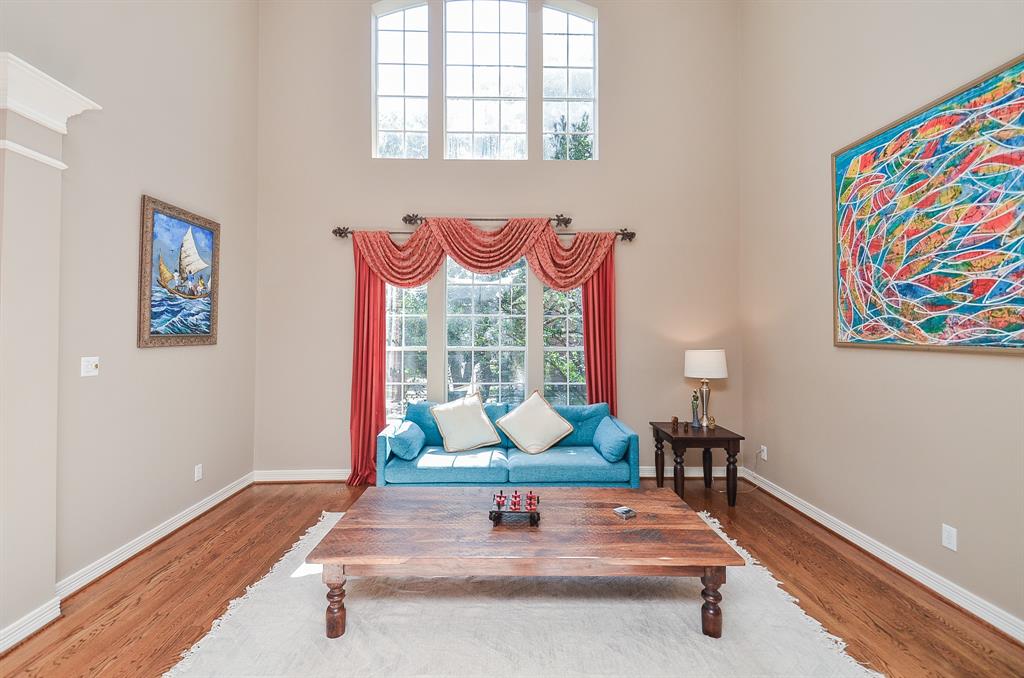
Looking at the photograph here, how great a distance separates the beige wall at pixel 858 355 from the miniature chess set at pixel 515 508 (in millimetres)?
2137

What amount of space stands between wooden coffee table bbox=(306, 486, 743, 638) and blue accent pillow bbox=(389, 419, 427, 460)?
899 mm

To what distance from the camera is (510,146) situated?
15.2 feet

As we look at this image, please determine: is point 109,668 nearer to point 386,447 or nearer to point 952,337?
point 386,447

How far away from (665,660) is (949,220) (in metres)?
2.57

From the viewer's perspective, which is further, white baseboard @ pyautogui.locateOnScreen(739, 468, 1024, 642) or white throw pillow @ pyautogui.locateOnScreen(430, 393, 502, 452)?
white throw pillow @ pyautogui.locateOnScreen(430, 393, 502, 452)

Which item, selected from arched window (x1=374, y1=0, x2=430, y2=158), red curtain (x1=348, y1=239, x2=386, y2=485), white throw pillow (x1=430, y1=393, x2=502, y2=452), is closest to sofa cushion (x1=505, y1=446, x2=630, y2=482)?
white throw pillow (x1=430, y1=393, x2=502, y2=452)

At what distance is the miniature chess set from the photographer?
2.44 m

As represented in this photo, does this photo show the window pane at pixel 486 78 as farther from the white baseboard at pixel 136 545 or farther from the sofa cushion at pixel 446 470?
the white baseboard at pixel 136 545

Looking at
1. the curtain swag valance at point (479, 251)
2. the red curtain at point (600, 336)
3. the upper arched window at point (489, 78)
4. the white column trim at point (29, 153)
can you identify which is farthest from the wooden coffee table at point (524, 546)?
the upper arched window at point (489, 78)

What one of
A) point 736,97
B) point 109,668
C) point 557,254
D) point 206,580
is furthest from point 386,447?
point 736,97

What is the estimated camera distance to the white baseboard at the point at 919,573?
218 centimetres

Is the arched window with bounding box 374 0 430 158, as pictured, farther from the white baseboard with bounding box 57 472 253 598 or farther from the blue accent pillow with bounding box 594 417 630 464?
the white baseboard with bounding box 57 472 253 598

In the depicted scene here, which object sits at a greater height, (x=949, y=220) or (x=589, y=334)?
(x=949, y=220)

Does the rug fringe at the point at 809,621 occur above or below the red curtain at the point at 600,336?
below
